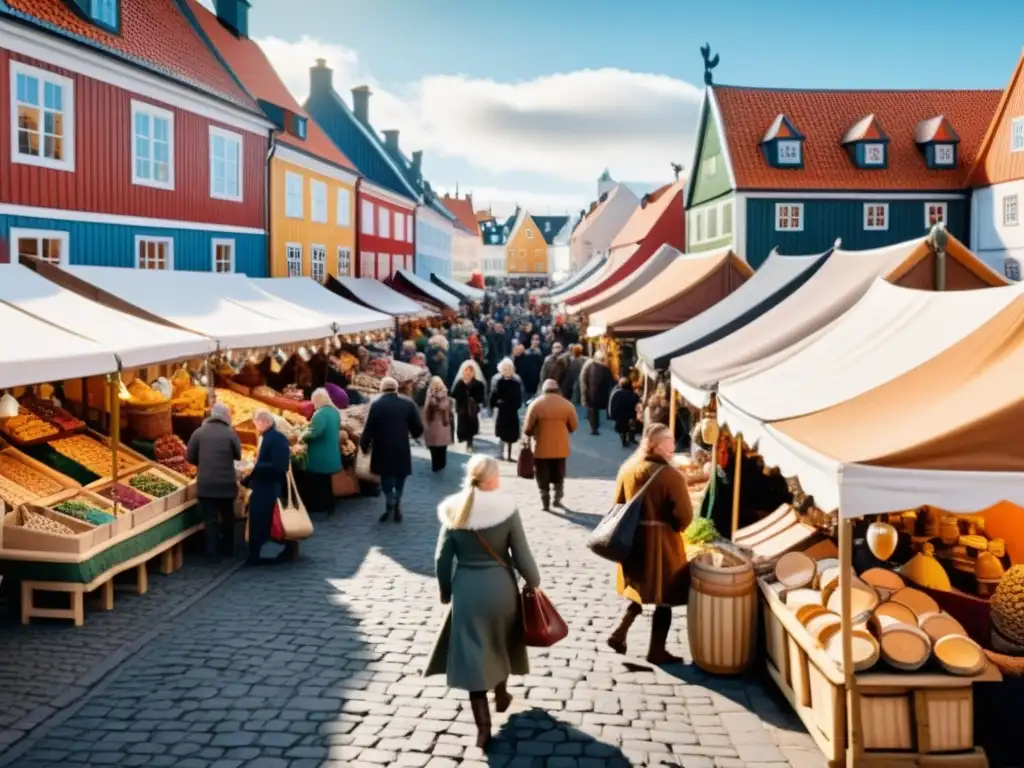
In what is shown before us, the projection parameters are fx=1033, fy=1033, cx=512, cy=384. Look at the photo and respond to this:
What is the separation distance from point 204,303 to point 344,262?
54.9ft

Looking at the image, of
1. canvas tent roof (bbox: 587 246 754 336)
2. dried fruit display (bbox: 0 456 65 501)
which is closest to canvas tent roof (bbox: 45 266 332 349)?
dried fruit display (bbox: 0 456 65 501)

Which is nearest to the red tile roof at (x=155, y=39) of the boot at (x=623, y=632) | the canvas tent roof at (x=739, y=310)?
the canvas tent roof at (x=739, y=310)

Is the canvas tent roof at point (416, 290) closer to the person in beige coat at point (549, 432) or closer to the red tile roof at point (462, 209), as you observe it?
the person in beige coat at point (549, 432)

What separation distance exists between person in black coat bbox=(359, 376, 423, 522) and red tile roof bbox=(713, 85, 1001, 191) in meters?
23.8

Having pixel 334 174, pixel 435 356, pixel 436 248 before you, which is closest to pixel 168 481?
pixel 435 356

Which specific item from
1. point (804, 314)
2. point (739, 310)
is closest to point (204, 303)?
point (739, 310)

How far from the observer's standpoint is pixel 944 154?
34.8 meters

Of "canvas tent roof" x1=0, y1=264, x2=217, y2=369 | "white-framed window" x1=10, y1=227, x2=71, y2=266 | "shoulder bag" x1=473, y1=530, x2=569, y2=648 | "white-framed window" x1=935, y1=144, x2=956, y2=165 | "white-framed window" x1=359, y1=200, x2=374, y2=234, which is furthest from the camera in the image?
"white-framed window" x1=935, y1=144, x2=956, y2=165

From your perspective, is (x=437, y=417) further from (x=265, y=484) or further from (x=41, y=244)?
(x=41, y=244)

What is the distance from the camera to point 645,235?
4584cm

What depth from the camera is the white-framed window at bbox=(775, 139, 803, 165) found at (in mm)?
34438

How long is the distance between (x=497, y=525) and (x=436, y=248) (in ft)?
156

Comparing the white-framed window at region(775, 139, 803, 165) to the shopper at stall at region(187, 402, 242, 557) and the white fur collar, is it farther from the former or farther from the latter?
the white fur collar

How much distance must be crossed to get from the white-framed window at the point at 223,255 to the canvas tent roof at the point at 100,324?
30.6ft
